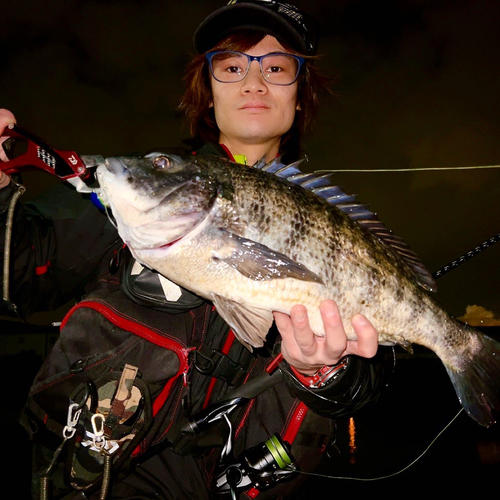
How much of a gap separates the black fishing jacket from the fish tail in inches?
21.1

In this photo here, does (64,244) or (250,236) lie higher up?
(250,236)

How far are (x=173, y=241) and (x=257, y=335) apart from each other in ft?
2.19

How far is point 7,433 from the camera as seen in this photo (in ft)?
33.3

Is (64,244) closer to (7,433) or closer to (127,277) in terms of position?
(127,277)

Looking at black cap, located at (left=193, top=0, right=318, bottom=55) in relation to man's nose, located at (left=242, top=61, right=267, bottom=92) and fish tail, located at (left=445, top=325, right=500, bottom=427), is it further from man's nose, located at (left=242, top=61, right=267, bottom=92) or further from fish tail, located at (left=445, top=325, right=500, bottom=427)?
fish tail, located at (left=445, top=325, right=500, bottom=427)

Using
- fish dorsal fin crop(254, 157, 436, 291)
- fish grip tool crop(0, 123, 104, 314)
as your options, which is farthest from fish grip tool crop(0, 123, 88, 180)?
fish dorsal fin crop(254, 157, 436, 291)

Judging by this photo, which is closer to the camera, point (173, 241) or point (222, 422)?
point (173, 241)

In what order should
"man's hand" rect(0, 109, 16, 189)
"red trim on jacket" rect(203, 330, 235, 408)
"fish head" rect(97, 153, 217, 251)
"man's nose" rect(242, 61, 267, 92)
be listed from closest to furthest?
"man's hand" rect(0, 109, 16, 189) < "fish head" rect(97, 153, 217, 251) < "red trim on jacket" rect(203, 330, 235, 408) < "man's nose" rect(242, 61, 267, 92)

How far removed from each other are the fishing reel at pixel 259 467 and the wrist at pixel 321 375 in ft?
1.76

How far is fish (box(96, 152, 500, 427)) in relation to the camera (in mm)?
1948

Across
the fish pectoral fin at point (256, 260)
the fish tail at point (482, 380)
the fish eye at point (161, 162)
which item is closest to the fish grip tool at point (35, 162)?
the fish eye at point (161, 162)

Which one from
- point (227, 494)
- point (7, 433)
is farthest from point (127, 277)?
point (7, 433)

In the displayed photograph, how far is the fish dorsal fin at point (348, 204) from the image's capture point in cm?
233

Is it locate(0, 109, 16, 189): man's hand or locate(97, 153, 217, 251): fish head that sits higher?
locate(0, 109, 16, 189): man's hand
